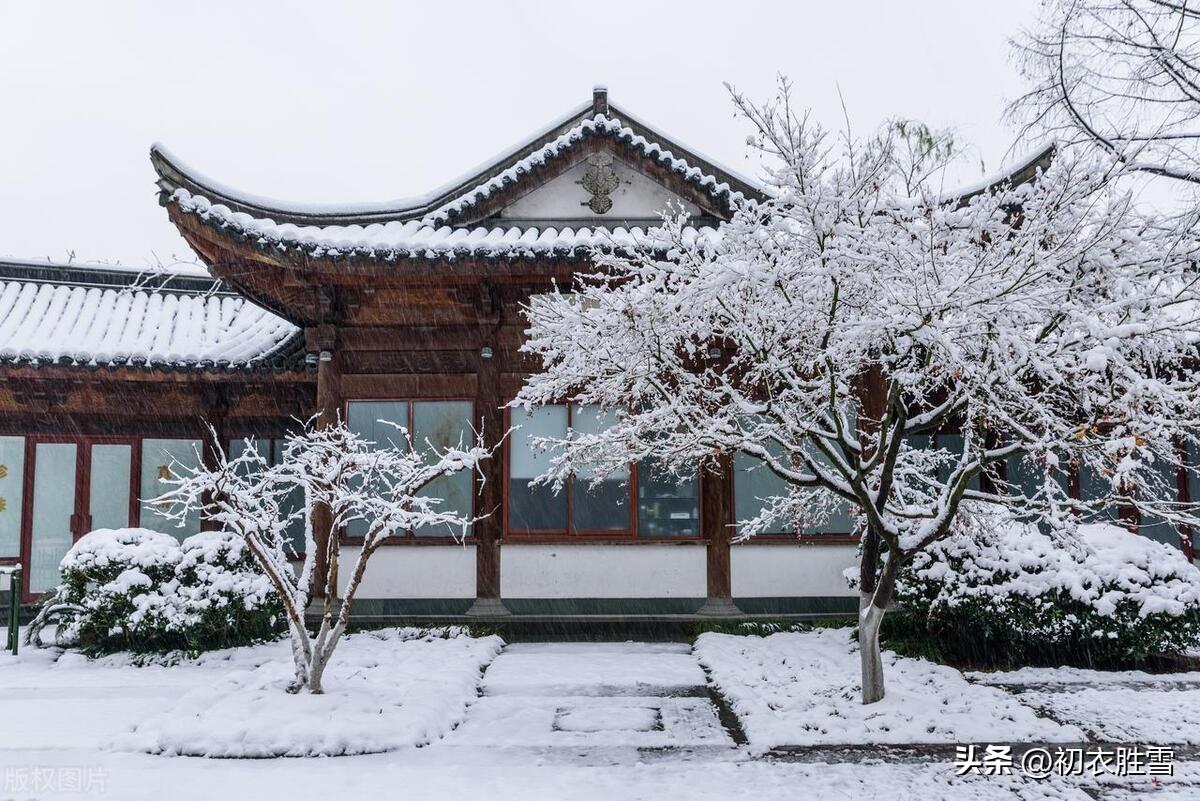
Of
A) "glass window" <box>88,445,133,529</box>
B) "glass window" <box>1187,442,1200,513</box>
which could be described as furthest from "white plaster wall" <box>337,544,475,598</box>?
"glass window" <box>1187,442,1200,513</box>

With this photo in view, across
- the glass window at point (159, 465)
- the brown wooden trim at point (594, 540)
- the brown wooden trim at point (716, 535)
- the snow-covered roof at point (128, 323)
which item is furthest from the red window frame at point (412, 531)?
the glass window at point (159, 465)

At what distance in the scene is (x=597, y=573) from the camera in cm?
1042

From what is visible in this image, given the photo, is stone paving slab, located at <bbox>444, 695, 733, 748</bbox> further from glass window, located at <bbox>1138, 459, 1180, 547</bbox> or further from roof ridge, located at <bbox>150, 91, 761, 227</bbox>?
glass window, located at <bbox>1138, 459, 1180, 547</bbox>

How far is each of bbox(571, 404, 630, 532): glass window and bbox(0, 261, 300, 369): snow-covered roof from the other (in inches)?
159

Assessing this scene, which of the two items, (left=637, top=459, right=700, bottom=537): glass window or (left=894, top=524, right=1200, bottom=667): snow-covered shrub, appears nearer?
(left=894, top=524, right=1200, bottom=667): snow-covered shrub

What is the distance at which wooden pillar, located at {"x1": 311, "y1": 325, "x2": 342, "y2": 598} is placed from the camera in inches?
411

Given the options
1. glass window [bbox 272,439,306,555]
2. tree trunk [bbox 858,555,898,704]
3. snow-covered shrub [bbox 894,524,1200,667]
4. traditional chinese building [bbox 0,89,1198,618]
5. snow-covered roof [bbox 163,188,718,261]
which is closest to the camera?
tree trunk [bbox 858,555,898,704]

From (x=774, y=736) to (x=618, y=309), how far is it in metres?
3.19

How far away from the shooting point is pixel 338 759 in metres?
6.11

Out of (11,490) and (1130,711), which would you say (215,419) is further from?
(1130,711)

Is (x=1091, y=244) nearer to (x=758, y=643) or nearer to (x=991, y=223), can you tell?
(x=991, y=223)

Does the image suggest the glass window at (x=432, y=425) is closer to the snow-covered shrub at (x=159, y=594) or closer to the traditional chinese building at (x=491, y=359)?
the traditional chinese building at (x=491, y=359)

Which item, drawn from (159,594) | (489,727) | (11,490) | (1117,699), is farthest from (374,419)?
(1117,699)

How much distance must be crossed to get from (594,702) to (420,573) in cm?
353
